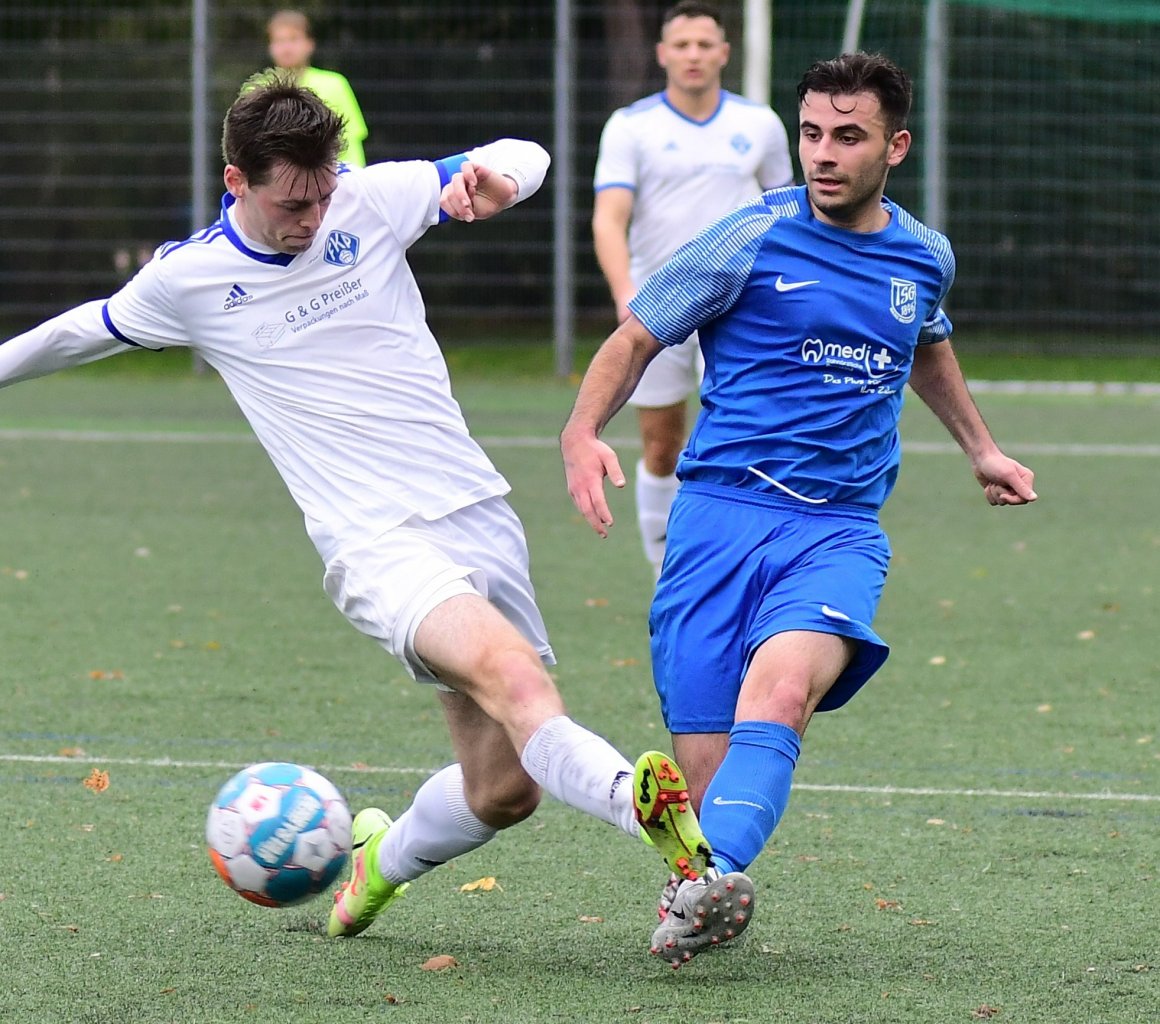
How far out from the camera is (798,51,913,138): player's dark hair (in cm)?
430

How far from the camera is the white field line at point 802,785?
5754mm

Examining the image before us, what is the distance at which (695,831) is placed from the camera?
3.66m

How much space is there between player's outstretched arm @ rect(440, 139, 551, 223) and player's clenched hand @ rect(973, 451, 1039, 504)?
47.6 inches

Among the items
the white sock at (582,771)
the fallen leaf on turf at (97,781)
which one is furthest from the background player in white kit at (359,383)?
the fallen leaf on turf at (97,781)

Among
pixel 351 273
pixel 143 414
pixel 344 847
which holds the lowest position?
pixel 143 414

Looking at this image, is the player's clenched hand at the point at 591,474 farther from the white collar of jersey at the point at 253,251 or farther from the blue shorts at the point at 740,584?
the white collar of jersey at the point at 253,251

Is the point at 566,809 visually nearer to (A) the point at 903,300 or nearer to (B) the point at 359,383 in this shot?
(B) the point at 359,383

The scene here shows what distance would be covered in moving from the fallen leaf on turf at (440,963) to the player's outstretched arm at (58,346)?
143 centimetres

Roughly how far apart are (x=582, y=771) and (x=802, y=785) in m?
2.28

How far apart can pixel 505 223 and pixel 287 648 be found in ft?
37.5

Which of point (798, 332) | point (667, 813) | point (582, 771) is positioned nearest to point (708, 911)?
point (667, 813)

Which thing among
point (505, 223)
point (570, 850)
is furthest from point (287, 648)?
point (505, 223)

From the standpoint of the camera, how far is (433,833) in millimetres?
4430

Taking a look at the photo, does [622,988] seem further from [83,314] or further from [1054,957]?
[83,314]
